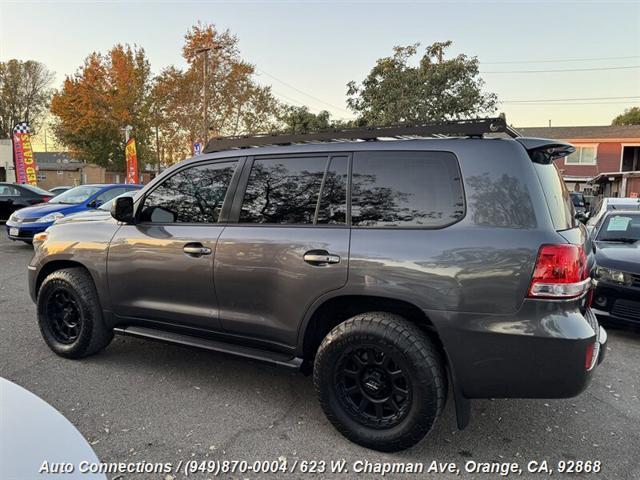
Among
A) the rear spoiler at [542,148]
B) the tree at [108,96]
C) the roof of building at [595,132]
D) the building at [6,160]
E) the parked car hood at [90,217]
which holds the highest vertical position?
the tree at [108,96]

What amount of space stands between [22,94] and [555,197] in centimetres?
6269

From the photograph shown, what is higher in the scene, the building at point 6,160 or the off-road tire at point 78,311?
the building at point 6,160

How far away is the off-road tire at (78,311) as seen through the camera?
377cm

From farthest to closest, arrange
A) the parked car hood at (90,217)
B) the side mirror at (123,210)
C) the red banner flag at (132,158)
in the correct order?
the red banner flag at (132,158)
the parked car hood at (90,217)
the side mirror at (123,210)

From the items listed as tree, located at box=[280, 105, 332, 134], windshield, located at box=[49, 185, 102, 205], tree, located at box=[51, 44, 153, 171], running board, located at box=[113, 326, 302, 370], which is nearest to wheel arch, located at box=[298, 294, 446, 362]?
running board, located at box=[113, 326, 302, 370]

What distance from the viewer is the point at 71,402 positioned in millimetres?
3236

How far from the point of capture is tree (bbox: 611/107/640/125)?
51.0 metres

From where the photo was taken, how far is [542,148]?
2.68 m

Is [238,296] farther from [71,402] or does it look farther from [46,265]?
[46,265]

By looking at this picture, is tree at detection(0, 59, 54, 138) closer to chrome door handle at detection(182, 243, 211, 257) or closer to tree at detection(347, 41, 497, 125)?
tree at detection(347, 41, 497, 125)

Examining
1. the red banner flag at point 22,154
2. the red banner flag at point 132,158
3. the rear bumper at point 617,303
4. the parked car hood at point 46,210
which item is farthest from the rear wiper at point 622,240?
the red banner flag at point 22,154

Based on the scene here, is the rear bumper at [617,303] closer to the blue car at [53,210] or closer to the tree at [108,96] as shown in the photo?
the blue car at [53,210]

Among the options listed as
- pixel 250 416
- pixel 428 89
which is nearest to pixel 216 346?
pixel 250 416

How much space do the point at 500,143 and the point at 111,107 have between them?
1602 inches
